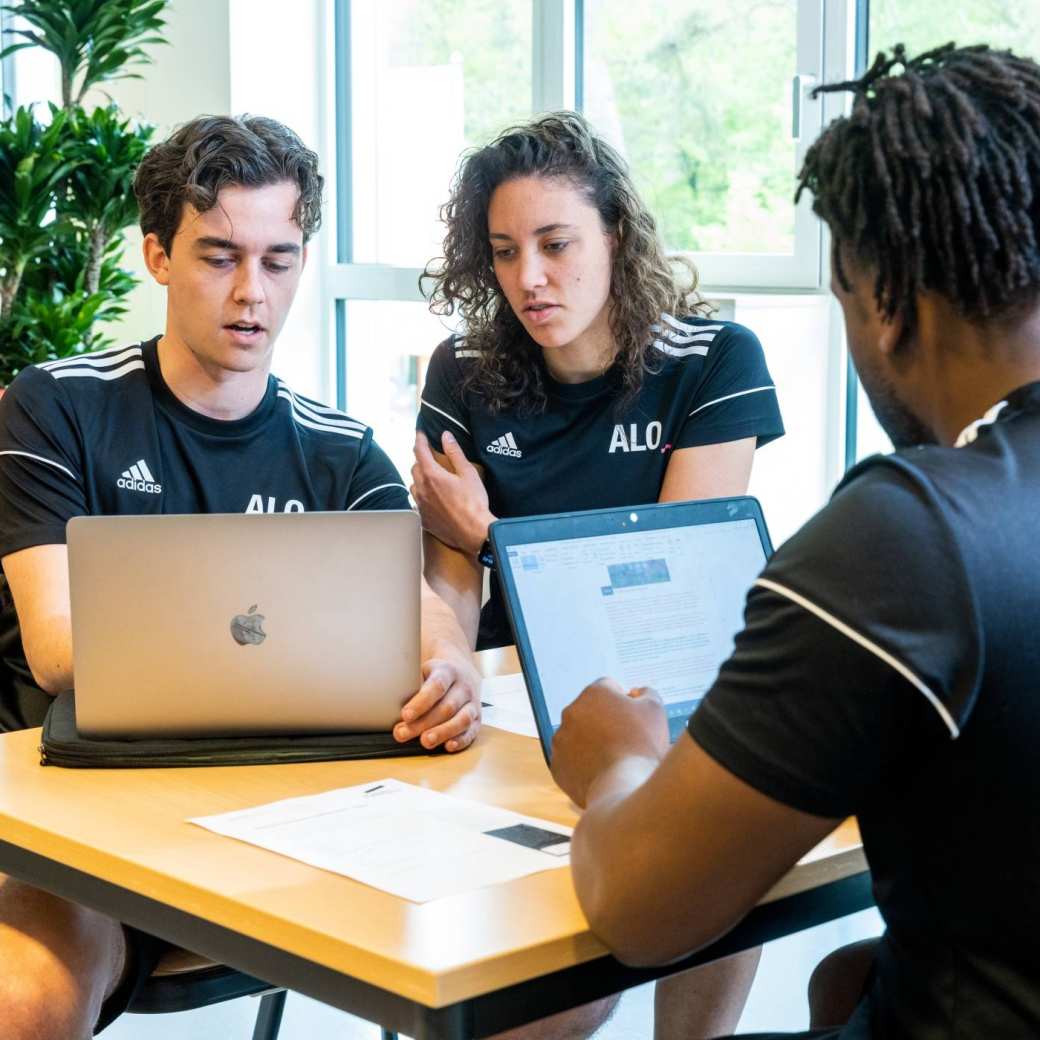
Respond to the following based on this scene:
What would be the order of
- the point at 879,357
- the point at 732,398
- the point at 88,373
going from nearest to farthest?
the point at 879,357
the point at 88,373
the point at 732,398

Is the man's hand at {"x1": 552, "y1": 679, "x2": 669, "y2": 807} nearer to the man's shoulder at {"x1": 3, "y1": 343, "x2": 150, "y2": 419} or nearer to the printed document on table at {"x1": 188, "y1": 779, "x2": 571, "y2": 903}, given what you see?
the printed document on table at {"x1": 188, "y1": 779, "x2": 571, "y2": 903}

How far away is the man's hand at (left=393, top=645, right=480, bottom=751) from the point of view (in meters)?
1.55

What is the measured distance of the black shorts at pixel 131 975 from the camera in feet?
5.23

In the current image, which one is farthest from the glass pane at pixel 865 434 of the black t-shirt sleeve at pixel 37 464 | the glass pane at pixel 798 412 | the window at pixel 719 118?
the black t-shirt sleeve at pixel 37 464

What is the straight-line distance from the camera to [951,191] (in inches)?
40.1

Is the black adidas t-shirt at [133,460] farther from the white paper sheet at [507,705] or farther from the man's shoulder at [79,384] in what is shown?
the white paper sheet at [507,705]

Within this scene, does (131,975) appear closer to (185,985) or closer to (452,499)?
(185,985)

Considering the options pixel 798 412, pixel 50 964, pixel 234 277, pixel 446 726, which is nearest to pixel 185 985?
pixel 50 964

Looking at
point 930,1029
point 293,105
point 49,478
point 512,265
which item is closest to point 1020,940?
point 930,1029

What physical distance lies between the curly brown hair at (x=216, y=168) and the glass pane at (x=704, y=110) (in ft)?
4.57

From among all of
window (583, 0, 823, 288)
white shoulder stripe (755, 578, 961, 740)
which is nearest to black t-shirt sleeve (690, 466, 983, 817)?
white shoulder stripe (755, 578, 961, 740)

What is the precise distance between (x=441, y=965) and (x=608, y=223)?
1729mm

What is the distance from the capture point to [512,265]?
2.48 m

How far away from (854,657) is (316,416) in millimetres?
1424
